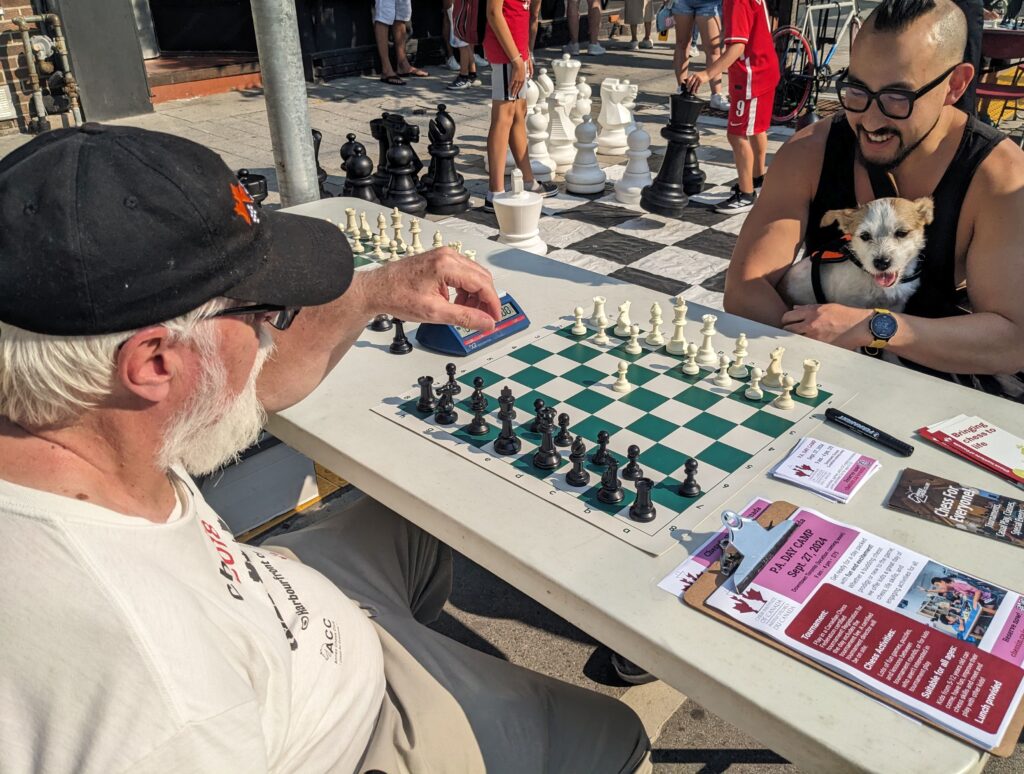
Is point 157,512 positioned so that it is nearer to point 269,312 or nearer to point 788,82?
point 269,312

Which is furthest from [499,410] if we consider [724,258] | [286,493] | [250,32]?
[250,32]

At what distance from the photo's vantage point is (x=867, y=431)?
1.51m

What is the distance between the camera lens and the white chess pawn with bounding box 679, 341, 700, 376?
176 cm

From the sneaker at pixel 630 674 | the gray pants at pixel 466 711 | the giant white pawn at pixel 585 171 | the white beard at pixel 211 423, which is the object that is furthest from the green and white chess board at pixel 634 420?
the giant white pawn at pixel 585 171

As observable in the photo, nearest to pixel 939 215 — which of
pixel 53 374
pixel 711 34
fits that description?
pixel 53 374

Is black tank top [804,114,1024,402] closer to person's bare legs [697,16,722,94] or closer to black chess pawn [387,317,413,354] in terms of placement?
black chess pawn [387,317,413,354]

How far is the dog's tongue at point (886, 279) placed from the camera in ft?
6.53

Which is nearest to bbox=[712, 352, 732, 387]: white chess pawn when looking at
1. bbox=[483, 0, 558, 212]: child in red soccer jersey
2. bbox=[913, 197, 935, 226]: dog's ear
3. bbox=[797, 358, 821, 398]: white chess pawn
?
bbox=[797, 358, 821, 398]: white chess pawn

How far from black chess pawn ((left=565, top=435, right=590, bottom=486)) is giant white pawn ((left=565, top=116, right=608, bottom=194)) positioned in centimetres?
393

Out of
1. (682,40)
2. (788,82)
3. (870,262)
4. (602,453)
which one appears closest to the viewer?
(602,453)

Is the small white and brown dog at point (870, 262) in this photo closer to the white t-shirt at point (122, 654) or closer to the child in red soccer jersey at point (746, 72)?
the white t-shirt at point (122, 654)

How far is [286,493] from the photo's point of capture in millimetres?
2520

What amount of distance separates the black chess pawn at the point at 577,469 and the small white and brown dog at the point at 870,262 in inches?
39.1

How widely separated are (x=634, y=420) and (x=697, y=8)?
6029mm
